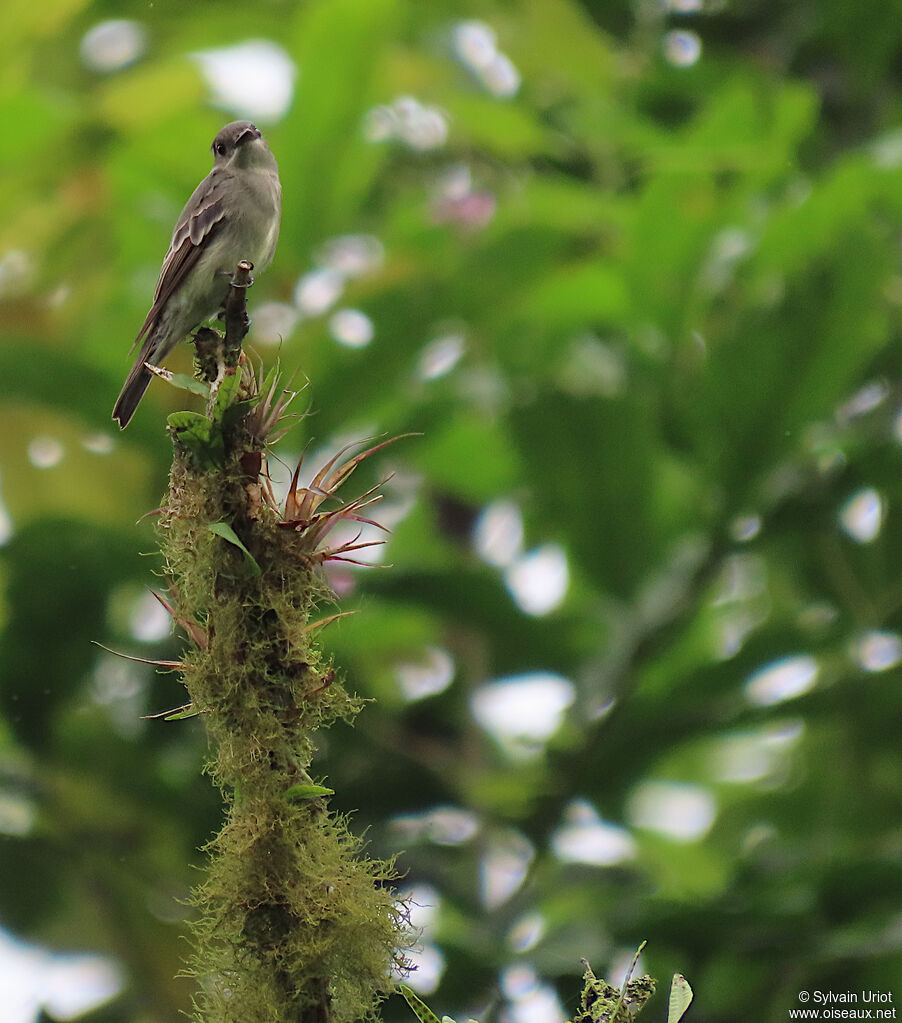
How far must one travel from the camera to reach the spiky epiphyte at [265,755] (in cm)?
→ 107

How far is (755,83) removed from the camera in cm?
434

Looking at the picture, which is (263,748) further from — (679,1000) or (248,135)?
(248,135)

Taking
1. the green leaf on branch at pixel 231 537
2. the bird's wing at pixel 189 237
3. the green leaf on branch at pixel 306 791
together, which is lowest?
the green leaf on branch at pixel 306 791

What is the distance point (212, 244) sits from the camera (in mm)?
2543

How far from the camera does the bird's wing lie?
8.04 ft

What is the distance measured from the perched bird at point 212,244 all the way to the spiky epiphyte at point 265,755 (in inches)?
49.9

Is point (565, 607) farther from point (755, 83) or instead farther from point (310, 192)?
point (755, 83)

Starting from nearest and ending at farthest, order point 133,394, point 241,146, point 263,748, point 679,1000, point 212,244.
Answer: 1. point 679,1000
2. point 263,748
3. point 212,244
4. point 133,394
5. point 241,146

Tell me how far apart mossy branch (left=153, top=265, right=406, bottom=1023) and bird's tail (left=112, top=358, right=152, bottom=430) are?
1.43 meters

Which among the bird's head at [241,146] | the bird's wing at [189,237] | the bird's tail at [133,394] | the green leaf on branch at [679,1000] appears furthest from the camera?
the bird's head at [241,146]

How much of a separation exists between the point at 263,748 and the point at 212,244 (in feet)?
5.40

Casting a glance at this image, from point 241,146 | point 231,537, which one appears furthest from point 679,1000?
point 241,146

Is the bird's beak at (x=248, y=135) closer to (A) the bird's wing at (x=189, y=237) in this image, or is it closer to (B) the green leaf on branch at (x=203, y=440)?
(A) the bird's wing at (x=189, y=237)

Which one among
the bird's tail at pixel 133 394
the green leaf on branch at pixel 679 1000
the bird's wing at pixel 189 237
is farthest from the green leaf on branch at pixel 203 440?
the bird's tail at pixel 133 394
